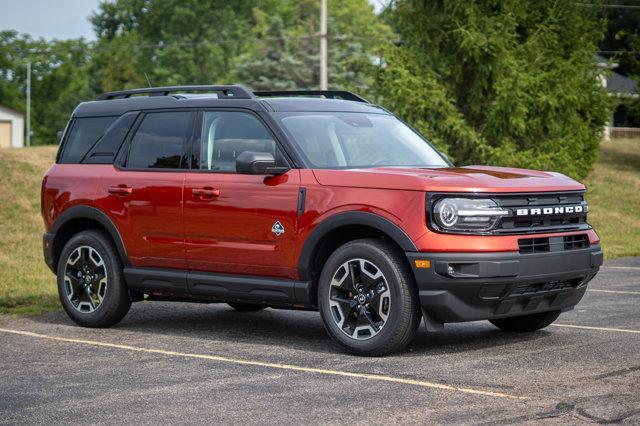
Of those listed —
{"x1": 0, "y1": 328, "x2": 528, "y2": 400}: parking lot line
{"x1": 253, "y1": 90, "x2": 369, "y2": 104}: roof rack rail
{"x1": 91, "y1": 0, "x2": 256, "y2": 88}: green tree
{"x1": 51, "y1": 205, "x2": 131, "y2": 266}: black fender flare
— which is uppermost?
{"x1": 91, "y1": 0, "x2": 256, "y2": 88}: green tree

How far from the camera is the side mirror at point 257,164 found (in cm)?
893

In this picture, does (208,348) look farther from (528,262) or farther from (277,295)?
(528,262)

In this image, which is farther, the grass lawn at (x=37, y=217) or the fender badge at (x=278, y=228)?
the grass lawn at (x=37, y=217)

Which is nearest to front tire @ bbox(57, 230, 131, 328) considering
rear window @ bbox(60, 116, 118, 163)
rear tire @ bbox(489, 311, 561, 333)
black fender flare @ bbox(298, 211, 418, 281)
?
rear window @ bbox(60, 116, 118, 163)

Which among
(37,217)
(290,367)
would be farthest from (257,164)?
(37,217)

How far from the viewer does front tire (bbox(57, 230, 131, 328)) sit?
10289 mm

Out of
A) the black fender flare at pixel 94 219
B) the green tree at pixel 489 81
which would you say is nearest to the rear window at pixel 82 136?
the black fender flare at pixel 94 219

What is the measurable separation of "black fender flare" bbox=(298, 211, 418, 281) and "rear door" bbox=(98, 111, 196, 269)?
1290 millimetres

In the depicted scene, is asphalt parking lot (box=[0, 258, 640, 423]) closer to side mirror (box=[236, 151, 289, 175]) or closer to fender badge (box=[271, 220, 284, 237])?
fender badge (box=[271, 220, 284, 237])

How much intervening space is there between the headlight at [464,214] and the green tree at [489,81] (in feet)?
68.7

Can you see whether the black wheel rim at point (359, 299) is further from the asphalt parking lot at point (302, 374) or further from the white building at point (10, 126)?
the white building at point (10, 126)

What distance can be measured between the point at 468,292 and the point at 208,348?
212 centimetres

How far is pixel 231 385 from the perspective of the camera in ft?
24.3

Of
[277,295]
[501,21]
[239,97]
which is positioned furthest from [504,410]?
[501,21]
